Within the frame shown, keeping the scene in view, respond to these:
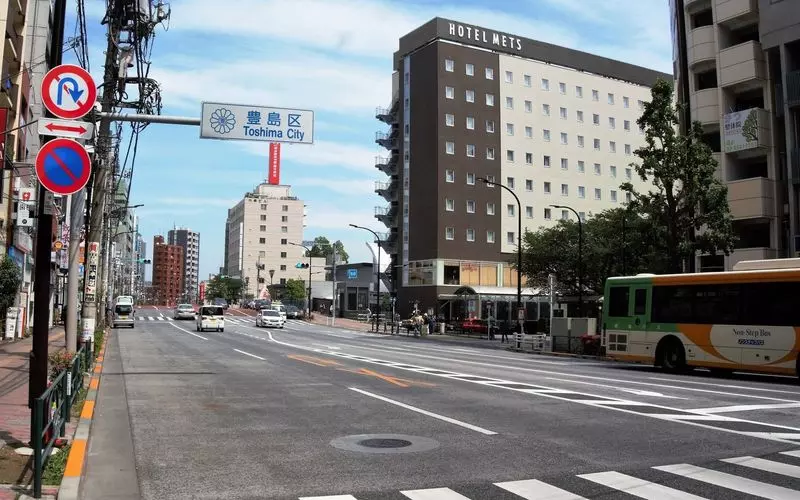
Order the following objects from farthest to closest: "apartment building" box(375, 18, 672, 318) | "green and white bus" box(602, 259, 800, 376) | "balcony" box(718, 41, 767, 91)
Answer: "apartment building" box(375, 18, 672, 318) < "balcony" box(718, 41, 767, 91) < "green and white bus" box(602, 259, 800, 376)

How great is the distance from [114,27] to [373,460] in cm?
1611

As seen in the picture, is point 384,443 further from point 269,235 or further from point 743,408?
point 269,235

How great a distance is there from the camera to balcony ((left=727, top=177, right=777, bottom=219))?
33.8 metres

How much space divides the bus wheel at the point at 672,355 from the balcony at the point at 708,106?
1991 cm

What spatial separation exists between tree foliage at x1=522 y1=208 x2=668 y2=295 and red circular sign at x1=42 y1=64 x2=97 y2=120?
104ft

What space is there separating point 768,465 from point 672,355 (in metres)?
14.6

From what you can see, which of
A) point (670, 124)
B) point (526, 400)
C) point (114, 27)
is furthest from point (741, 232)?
point (114, 27)

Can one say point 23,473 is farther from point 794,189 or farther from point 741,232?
point 741,232

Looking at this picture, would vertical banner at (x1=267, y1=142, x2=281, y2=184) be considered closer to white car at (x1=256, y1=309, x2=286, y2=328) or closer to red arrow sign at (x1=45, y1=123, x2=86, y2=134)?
red arrow sign at (x1=45, y1=123, x2=86, y2=134)

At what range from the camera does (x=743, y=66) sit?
113 ft

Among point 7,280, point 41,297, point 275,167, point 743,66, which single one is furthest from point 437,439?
point 743,66

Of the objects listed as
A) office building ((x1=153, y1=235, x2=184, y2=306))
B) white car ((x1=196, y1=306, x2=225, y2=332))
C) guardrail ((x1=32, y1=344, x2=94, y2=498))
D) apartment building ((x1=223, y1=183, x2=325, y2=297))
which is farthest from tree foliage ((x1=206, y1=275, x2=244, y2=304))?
guardrail ((x1=32, y1=344, x2=94, y2=498))

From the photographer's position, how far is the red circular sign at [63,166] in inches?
301

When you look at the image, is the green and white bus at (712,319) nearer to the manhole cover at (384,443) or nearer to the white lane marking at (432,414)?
the white lane marking at (432,414)
